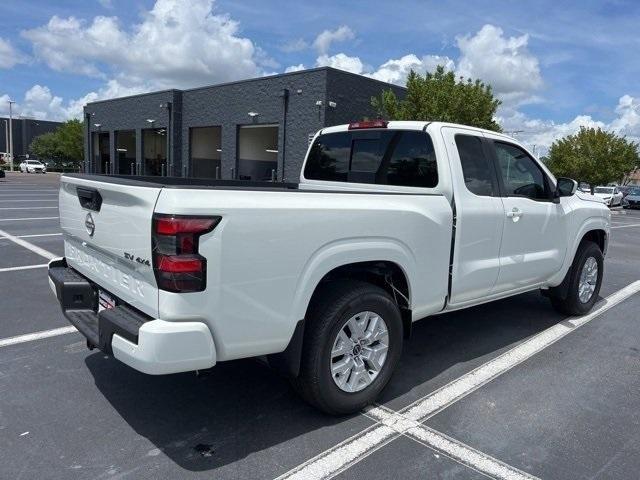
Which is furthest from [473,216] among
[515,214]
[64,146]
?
[64,146]

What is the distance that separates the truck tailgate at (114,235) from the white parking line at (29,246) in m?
5.37

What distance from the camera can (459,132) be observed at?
4.30m

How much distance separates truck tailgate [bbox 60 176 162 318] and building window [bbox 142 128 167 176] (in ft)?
105

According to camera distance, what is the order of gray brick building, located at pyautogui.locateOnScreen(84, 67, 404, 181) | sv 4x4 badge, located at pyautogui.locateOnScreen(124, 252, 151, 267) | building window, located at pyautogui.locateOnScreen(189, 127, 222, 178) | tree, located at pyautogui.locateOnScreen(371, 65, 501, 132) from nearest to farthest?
sv 4x4 badge, located at pyautogui.locateOnScreen(124, 252, 151, 267) < tree, located at pyautogui.locateOnScreen(371, 65, 501, 132) < gray brick building, located at pyautogui.locateOnScreen(84, 67, 404, 181) < building window, located at pyautogui.locateOnScreen(189, 127, 222, 178)

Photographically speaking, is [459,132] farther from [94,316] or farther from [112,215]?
[94,316]

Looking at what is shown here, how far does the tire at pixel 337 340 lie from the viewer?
318cm

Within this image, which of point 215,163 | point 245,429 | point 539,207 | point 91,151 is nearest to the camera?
point 245,429

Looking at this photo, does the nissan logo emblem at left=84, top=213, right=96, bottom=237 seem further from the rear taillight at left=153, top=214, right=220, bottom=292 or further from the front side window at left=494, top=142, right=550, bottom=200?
the front side window at left=494, top=142, right=550, bottom=200

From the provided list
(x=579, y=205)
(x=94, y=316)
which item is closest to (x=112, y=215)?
(x=94, y=316)

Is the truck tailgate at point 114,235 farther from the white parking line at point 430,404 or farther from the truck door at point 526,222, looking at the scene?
the truck door at point 526,222

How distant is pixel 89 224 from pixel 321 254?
151 centimetres

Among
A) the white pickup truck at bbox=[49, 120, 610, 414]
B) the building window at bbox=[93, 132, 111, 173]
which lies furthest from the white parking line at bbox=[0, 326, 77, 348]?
the building window at bbox=[93, 132, 111, 173]

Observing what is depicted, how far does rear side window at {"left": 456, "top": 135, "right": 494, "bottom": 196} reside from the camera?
13.9ft

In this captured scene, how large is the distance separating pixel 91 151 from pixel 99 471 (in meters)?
42.8
